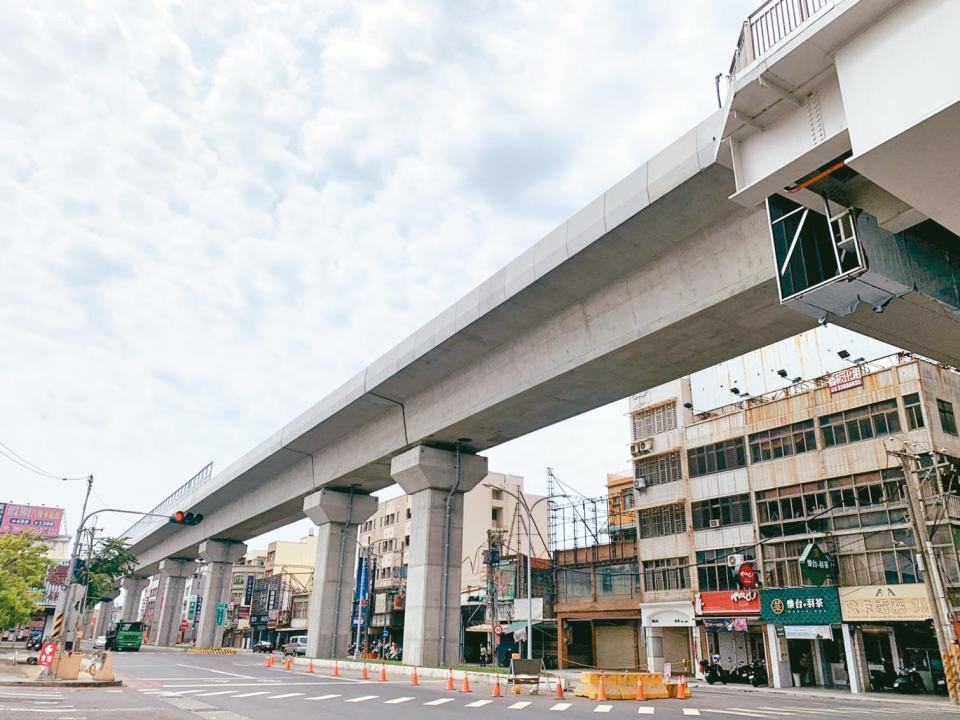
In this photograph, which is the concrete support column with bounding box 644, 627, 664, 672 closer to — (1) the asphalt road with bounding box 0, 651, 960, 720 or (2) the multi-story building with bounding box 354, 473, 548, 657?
(1) the asphalt road with bounding box 0, 651, 960, 720

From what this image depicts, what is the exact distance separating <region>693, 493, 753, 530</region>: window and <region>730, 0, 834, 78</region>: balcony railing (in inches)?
1145

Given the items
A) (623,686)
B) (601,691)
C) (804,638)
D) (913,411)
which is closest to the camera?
(601,691)

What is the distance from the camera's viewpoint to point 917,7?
26.7 ft

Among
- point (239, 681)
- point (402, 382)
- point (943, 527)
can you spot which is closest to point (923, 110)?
point (402, 382)

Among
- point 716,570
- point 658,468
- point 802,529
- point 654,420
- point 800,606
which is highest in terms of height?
point 654,420

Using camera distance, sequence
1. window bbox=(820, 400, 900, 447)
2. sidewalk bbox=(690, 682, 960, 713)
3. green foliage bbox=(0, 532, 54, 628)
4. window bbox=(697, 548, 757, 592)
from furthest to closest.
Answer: green foliage bbox=(0, 532, 54, 628) < window bbox=(697, 548, 757, 592) < window bbox=(820, 400, 900, 447) < sidewalk bbox=(690, 682, 960, 713)

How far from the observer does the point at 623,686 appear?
70.2 feet

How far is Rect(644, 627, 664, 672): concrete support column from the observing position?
128 ft

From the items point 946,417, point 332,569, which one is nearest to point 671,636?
point 946,417

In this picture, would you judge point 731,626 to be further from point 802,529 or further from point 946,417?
point 946,417

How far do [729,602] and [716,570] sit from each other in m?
1.83

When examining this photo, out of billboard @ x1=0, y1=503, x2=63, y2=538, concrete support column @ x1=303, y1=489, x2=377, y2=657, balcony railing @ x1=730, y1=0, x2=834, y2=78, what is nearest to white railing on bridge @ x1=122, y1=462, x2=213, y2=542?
concrete support column @ x1=303, y1=489, x2=377, y2=657

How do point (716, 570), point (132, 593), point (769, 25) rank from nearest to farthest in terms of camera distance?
point (769, 25)
point (716, 570)
point (132, 593)

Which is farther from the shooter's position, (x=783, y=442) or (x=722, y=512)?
(x=722, y=512)
